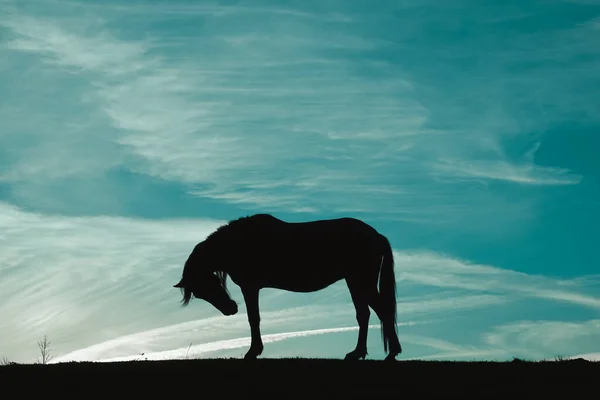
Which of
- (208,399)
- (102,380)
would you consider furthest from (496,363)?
(102,380)

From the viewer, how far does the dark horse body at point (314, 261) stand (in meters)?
16.7

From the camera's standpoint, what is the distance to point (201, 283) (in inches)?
693

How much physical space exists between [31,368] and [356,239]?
7.70 metres

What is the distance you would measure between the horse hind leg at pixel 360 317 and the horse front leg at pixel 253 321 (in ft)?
6.78

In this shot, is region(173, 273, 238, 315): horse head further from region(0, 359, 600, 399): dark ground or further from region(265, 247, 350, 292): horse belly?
region(0, 359, 600, 399): dark ground

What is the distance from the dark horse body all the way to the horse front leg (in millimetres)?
23

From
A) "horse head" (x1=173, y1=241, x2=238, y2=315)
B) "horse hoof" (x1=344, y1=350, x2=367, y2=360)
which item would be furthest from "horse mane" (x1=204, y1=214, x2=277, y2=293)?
"horse hoof" (x1=344, y1=350, x2=367, y2=360)

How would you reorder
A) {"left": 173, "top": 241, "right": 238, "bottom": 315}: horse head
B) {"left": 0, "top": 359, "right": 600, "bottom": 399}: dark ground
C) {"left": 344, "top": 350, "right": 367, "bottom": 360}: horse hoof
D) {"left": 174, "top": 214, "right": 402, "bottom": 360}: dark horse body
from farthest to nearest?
{"left": 173, "top": 241, "right": 238, "bottom": 315}: horse head, {"left": 174, "top": 214, "right": 402, "bottom": 360}: dark horse body, {"left": 344, "top": 350, "right": 367, "bottom": 360}: horse hoof, {"left": 0, "top": 359, "right": 600, "bottom": 399}: dark ground

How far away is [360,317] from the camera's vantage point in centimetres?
1630

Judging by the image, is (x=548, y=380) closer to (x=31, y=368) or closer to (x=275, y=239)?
(x=275, y=239)

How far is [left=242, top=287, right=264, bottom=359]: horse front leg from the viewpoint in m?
16.1

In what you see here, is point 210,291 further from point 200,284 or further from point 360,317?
point 360,317

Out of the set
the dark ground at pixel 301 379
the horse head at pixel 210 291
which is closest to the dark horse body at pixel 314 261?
the horse head at pixel 210 291

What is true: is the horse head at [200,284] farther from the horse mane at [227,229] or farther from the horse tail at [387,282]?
the horse tail at [387,282]
